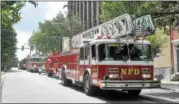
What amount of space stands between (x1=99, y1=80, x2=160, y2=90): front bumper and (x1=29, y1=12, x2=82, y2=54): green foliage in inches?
2004

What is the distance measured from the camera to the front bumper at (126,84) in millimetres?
16297

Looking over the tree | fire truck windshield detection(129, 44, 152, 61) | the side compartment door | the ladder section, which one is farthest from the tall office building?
fire truck windshield detection(129, 44, 152, 61)

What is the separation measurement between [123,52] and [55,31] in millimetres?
57075

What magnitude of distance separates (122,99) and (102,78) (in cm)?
135

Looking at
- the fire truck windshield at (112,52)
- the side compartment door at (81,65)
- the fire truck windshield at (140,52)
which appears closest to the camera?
the fire truck windshield at (112,52)

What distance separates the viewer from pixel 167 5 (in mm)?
21234

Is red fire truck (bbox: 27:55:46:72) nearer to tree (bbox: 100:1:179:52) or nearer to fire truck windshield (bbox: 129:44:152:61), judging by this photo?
tree (bbox: 100:1:179:52)

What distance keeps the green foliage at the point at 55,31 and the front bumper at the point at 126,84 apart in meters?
50.9

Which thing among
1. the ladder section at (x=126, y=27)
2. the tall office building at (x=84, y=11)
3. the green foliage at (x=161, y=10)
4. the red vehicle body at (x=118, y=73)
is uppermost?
the tall office building at (x=84, y=11)

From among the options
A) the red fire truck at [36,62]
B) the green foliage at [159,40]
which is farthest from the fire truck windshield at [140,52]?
the red fire truck at [36,62]

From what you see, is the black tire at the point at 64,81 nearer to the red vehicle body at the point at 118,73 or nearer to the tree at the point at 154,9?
the tree at the point at 154,9

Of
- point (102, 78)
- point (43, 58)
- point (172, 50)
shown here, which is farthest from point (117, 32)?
point (43, 58)

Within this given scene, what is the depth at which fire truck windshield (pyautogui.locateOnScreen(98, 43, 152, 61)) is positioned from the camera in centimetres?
1691

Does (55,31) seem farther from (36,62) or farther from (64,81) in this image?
(64,81)
